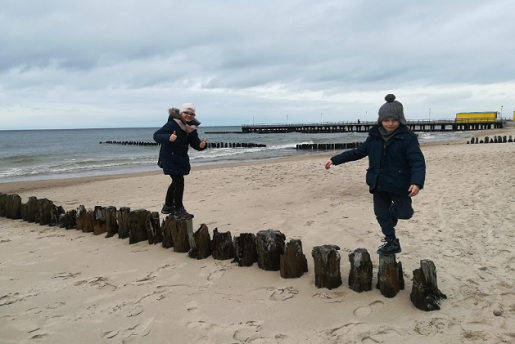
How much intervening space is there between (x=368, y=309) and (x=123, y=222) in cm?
383

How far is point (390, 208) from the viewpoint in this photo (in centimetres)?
384

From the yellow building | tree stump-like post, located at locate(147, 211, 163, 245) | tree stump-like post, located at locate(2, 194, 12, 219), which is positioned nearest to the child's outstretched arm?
tree stump-like post, located at locate(147, 211, 163, 245)

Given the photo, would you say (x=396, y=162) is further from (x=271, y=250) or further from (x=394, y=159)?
(x=271, y=250)

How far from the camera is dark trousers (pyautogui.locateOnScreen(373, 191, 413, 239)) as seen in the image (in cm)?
368

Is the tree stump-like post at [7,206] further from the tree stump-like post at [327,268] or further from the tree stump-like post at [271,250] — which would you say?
the tree stump-like post at [327,268]

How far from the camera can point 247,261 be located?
4.27 meters

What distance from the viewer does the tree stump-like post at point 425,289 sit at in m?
3.11

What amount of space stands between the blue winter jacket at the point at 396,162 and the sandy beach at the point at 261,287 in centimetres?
98

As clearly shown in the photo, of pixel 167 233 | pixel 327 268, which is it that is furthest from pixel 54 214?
pixel 327 268

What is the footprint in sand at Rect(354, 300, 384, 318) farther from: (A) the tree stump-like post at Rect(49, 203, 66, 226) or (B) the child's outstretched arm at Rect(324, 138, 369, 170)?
(A) the tree stump-like post at Rect(49, 203, 66, 226)

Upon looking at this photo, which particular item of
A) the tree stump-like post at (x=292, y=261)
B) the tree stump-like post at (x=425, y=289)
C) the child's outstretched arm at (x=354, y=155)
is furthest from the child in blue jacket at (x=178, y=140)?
the tree stump-like post at (x=425, y=289)

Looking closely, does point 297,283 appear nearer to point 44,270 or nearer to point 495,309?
point 495,309

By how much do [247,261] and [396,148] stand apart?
2113 mm

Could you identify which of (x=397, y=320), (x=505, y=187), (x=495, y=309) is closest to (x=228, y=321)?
(x=397, y=320)
